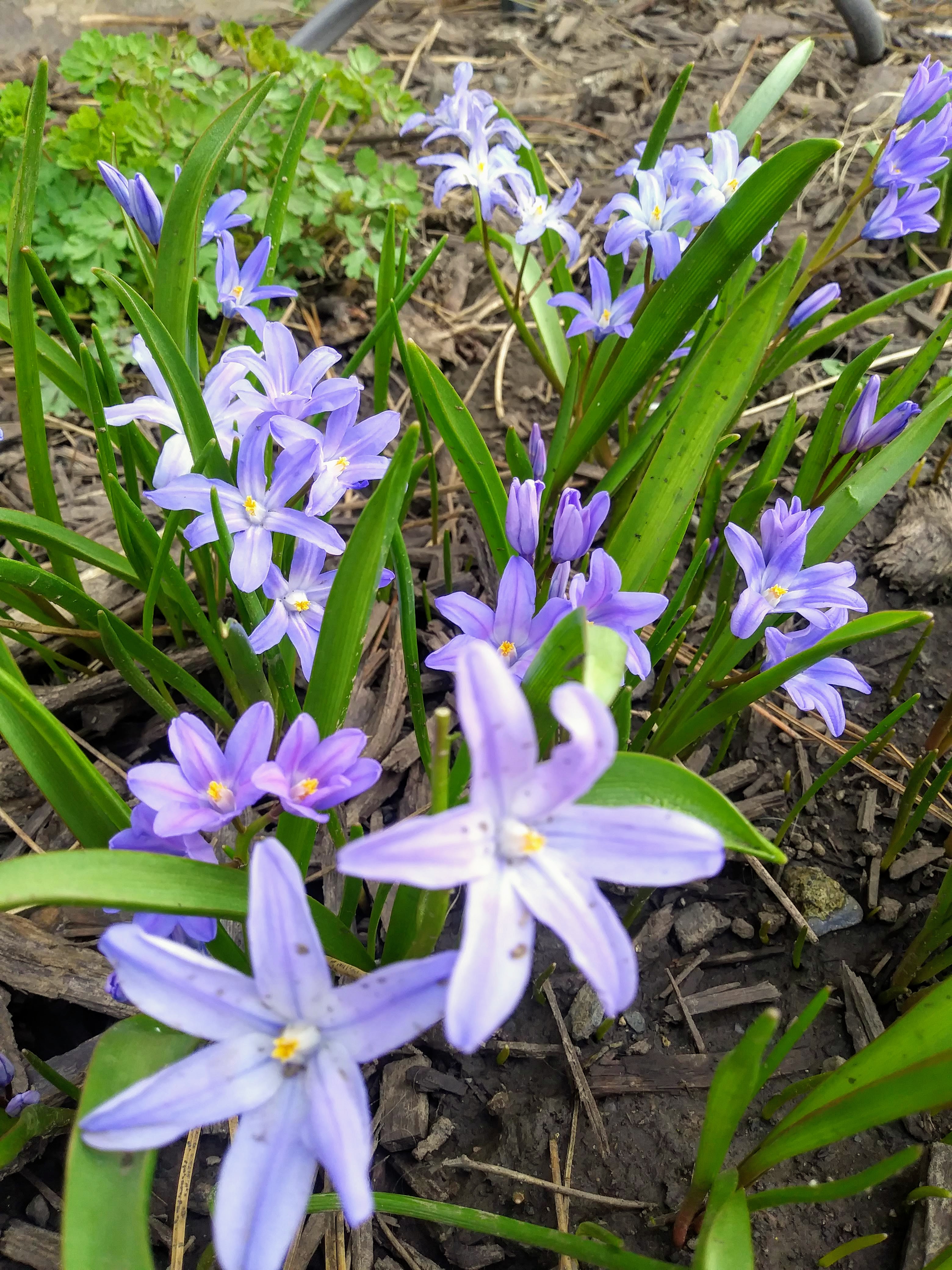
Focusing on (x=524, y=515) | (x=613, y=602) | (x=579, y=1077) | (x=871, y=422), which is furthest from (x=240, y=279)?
(x=579, y=1077)

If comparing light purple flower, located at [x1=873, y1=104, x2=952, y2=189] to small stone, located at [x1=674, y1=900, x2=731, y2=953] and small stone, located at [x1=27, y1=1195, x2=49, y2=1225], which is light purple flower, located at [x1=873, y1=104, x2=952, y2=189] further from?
small stone, located at [x1=27, y1=1195, x2=49, y2=1225]

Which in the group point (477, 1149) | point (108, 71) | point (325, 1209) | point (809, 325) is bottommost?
point (477, 1149)

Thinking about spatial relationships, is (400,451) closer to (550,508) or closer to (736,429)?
(550,508)

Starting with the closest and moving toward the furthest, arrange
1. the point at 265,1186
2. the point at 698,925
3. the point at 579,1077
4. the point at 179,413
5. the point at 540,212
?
the point at 265,1186 < the point at 179,413 < the point at 579,1077 < the point at 698,925 < the point at 540,212

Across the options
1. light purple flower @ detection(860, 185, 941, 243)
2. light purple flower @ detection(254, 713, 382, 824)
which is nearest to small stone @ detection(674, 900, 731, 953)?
light purple flower @ detection(254, 713, 382, 824)

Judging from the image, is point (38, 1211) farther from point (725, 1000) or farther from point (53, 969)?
point (725, 1000)

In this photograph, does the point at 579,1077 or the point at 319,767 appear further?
the point at 579,1077

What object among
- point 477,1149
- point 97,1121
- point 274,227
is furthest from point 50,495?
point 477,1149

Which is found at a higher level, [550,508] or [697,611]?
[550,508]
